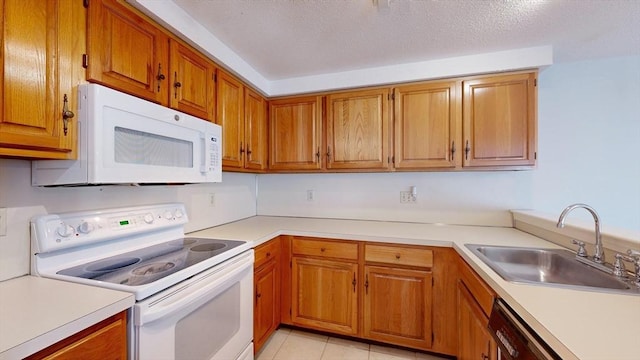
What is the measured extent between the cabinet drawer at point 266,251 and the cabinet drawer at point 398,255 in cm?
67

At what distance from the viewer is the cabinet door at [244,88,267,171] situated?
2109 millimetres

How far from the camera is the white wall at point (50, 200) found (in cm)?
100

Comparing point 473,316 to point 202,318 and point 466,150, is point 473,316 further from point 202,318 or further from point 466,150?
point 202,318

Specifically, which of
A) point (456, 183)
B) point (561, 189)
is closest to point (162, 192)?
point (456, 183)

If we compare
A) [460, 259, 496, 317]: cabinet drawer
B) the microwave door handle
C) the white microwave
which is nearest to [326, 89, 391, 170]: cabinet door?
[460, 259, 496, 317]: cabinet drawer

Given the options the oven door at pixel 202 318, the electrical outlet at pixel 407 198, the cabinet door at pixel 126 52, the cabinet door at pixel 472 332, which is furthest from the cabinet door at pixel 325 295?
the cabinet door at pixel 126 52

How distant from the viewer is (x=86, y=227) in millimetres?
1163

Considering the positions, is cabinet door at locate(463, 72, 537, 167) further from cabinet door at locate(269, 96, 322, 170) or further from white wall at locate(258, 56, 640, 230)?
cabinet door at locate(269, 96, 322, 170)

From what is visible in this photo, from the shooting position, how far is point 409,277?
177cm

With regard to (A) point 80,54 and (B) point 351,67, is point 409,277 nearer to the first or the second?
(B) point 351,67

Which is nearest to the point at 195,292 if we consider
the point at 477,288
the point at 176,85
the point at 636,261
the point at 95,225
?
the point at 95,225

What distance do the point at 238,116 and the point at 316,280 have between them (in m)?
1.41

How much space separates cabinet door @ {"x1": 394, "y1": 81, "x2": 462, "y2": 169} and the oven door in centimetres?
143

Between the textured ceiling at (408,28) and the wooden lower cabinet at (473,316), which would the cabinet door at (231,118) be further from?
the wooden lower cabinet at (473,316)
